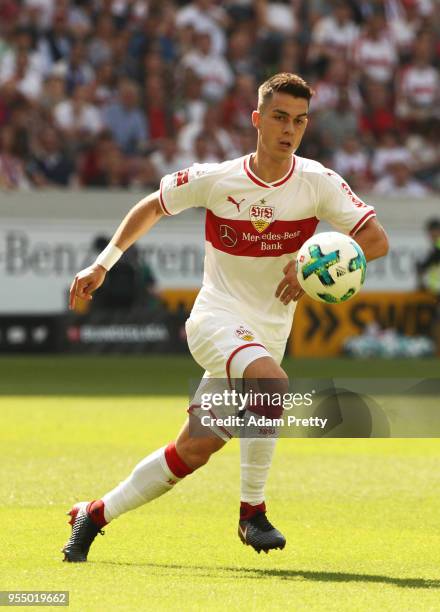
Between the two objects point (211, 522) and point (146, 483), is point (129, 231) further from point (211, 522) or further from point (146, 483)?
point (211, 522)

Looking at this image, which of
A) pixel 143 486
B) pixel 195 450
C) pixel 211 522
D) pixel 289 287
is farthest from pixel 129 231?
pixel 211 522

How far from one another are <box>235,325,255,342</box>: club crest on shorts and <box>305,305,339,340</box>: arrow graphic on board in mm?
13723

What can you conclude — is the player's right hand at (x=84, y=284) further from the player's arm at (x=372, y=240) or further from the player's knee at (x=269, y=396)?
the player's arm at (x=372, y=240)

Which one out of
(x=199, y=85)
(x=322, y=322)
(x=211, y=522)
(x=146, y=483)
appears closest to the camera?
(x=146, y=483)

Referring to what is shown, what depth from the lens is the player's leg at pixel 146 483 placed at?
21.6 ft

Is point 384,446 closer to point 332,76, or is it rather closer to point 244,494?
point 244,494

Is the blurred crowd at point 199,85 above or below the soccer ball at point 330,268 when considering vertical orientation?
above

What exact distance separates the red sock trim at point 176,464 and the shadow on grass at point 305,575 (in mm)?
450

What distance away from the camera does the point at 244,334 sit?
666 centimetres

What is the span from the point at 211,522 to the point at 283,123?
2396 mm

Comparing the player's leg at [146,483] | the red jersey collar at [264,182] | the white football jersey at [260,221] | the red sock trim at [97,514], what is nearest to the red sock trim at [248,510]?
the player's leg at [146,483]

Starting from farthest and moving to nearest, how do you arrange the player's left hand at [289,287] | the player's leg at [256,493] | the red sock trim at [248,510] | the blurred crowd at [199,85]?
the blurred crowd at [199,85] → the red sock trim at [248,510] → the player's leg at [256,493] → the player's left hand at [289,287]

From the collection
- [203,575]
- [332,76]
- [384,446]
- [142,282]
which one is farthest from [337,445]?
[332,76]

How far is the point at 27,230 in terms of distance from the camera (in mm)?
20219
